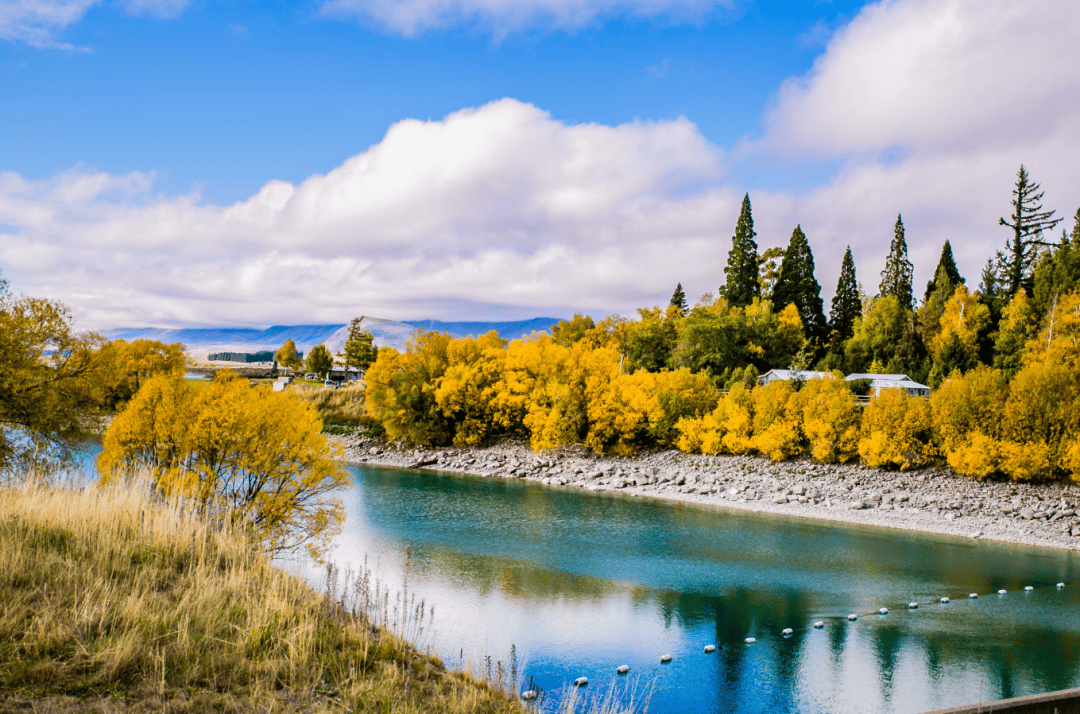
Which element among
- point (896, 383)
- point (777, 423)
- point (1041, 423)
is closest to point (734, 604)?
point (777, 423)

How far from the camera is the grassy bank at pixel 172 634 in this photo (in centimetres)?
506

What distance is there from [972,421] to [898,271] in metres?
36.9

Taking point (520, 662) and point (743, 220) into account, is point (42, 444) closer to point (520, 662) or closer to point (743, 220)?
point (520, 662)

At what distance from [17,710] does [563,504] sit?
1197 inches

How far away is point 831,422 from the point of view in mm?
38594

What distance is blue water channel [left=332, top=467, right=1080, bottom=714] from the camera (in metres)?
12.4

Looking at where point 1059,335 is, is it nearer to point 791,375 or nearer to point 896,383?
point 896,383

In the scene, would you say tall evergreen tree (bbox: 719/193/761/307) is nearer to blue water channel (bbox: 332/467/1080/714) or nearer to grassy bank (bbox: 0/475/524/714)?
blue water channel (bbox: 332/467/1080/714)

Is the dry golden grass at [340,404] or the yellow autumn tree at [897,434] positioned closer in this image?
the yellow autumn tree at [897,434]

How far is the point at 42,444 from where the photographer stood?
18453 mm

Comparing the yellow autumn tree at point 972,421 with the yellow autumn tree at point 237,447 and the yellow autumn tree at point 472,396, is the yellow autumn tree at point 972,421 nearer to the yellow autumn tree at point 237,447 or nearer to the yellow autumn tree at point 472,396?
the yellow autumn tree at point 472,396

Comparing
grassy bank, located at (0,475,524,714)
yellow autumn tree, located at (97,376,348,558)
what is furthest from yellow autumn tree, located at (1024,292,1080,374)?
grassy bank, located at (0,475,524,714)

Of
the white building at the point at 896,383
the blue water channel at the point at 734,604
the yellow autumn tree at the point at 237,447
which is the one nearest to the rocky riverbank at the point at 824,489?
the blue water channel at the point at 734,604

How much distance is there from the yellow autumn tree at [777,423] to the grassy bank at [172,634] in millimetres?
36241
